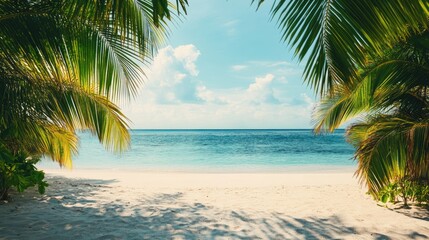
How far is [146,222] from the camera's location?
477 centimetres

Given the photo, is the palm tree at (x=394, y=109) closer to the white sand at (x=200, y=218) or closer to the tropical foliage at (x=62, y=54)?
the white sand at (x=200, y=218)

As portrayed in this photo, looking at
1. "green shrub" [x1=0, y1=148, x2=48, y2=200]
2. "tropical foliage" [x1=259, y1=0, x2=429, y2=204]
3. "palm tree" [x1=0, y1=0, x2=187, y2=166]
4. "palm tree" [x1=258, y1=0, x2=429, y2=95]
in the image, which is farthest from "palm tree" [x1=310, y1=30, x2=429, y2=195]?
"green shrub" [x1=0, y1=148, x2=48, y2=200]

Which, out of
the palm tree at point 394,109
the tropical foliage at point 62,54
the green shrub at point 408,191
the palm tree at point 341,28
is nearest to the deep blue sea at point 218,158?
the palm tree at point 394,109

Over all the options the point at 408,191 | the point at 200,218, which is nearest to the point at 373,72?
the point at 408,191

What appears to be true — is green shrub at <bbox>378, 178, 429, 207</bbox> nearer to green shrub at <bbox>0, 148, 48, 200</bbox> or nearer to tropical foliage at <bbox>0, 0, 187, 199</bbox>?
tropical foliage at <bbox>0, 0, 187, 199</bbox>

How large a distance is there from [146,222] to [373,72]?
3.84 meters

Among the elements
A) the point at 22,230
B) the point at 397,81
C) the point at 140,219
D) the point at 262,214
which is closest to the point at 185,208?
the point at 140,219

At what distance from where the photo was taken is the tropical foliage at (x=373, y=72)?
78.0 inches

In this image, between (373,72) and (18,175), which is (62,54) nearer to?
(18,175)

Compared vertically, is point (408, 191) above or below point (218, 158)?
above

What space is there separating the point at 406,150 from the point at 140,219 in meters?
4.00

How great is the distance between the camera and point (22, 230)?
4.12 metres

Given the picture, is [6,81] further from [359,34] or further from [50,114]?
[359,34]

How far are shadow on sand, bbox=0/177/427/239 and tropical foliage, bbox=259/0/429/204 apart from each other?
3.70ft
